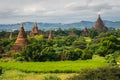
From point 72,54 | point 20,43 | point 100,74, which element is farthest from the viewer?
point 20,43

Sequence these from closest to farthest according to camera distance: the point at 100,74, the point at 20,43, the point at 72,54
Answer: the point at 100,74, the point at 72,54, the point at 20,43

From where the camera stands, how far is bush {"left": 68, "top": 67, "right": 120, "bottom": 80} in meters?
22.9

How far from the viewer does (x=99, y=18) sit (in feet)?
456

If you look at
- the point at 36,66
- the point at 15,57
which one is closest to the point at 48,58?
the point at 15,57

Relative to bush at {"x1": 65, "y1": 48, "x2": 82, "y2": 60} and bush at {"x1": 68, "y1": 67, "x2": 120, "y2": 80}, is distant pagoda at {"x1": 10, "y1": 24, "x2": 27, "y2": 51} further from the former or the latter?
bush at {"x1": 68, "y1": 67, "x2": 120, "y2": 80}

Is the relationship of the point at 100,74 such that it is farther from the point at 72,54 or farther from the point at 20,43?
the point at 20,43

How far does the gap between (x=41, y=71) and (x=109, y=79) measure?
1877 centimetres

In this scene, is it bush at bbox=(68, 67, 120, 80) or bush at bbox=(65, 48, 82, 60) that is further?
bush at bbox=(65, 48, 82, 60)

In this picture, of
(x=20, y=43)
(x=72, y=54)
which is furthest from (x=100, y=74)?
(x=20, y=43)

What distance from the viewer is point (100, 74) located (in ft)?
75.3

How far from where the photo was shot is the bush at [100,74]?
22909 millimetres

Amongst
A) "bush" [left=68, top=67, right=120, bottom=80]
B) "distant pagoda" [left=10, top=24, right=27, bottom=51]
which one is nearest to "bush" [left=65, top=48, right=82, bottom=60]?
"distant pagoda" [left=10, top=24, right=27, bottom=51]

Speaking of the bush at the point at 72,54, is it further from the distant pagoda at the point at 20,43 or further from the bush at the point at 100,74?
the bush at the point at 100,74

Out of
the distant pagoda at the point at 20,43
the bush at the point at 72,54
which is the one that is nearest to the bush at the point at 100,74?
the bush at the point at 72,54
